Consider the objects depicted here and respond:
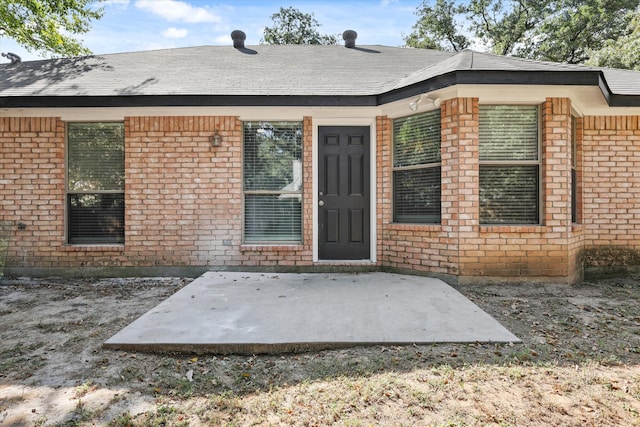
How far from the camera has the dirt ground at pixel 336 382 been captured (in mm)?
1892

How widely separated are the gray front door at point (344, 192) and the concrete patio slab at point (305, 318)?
3.11 ft

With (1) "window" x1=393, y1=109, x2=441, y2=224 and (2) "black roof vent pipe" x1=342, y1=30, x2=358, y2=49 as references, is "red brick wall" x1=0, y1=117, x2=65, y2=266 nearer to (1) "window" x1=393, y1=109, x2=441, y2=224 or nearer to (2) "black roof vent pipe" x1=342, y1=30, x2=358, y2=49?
(1) "window" x1=393, y1=109, x2=441, y2=224

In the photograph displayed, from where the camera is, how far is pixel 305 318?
3209 mm

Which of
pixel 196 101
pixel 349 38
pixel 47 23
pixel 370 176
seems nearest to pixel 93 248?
pixel 196 101

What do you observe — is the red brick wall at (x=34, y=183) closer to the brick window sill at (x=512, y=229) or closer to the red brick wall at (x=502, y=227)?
the red brick wall at (x=502, y=227)

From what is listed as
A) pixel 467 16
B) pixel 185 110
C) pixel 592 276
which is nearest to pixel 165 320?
pixel 185 110

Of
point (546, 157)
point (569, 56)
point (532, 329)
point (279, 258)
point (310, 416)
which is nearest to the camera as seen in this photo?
point (310, 416)

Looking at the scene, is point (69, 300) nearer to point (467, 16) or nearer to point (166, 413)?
point (166, 413)

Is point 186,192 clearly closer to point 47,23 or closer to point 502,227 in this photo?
point 502,227

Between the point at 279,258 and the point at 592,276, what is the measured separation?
5033 mm

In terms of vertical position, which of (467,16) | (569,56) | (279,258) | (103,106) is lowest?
(279,258)

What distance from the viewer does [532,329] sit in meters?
3.15

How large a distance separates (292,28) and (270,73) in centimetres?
1741

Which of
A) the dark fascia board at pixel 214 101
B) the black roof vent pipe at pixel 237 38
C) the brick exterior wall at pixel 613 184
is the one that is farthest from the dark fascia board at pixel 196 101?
the black roof vent pipe at pixel 237 38
